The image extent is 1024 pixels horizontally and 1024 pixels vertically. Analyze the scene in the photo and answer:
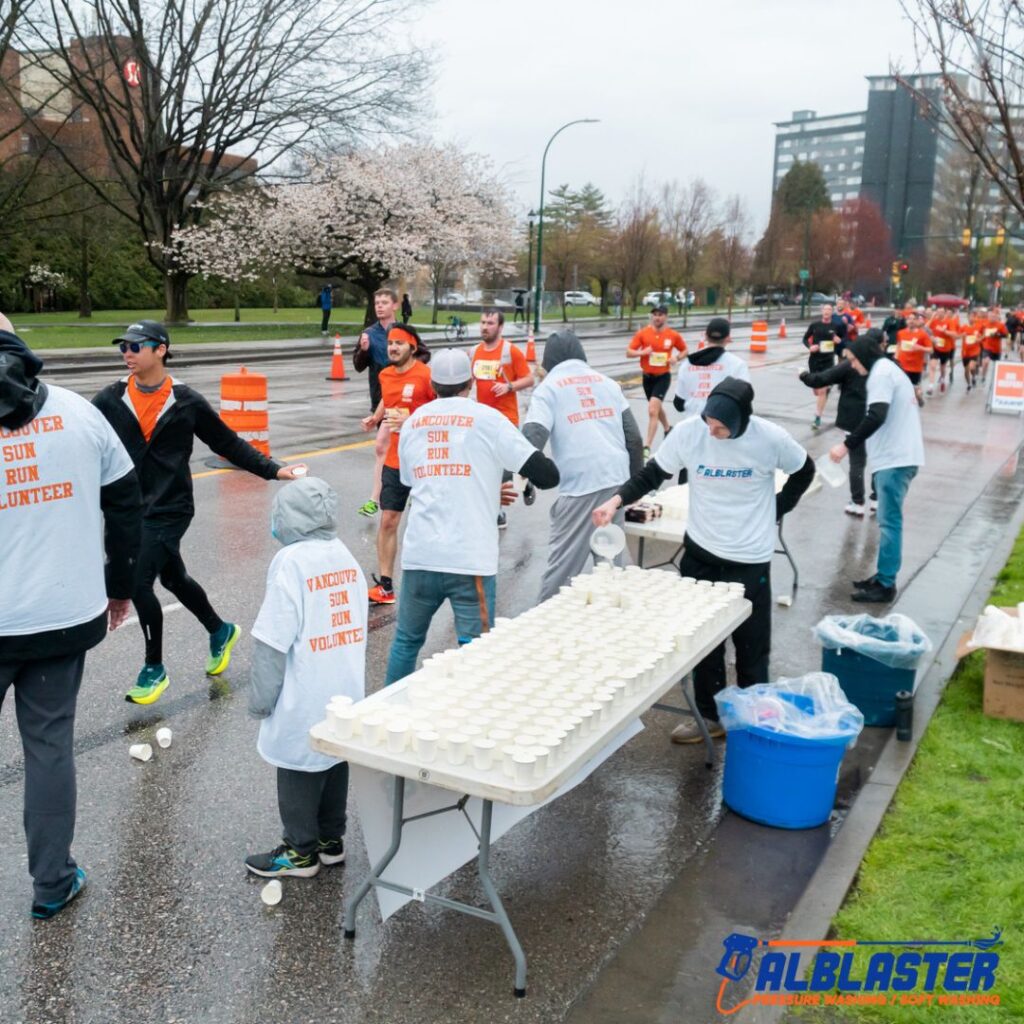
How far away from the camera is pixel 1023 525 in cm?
1117

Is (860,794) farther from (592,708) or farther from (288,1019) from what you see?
(288,1019)

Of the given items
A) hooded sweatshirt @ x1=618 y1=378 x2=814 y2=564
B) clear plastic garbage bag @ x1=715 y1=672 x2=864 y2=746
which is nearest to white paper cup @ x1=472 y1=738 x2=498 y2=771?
clear plastic garbage bag @ x1=715 y1=672 x2=864 y2=746

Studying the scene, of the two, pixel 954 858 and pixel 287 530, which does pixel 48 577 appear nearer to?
pixel 287 530

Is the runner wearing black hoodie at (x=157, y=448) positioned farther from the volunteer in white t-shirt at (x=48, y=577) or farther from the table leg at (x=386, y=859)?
the table leg at (x=386, y=859)

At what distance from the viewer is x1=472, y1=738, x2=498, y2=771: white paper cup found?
3.39 m

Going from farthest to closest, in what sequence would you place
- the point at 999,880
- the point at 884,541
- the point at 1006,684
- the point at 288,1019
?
the point at 884,541
the point at 1006,684
the point at 999,880
the point at 288,1019

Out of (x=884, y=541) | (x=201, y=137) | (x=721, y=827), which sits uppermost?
(x=201, y=137)

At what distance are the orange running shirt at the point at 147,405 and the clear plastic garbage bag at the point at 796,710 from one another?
10.4ft

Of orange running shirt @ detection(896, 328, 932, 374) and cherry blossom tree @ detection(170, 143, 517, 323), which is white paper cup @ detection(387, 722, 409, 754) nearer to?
orange running shirt @ detection(896, 328, 932, 374)

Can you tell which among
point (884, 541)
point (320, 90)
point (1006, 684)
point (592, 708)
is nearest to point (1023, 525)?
point (884, 541)

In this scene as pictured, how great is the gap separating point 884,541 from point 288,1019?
621 centimetres

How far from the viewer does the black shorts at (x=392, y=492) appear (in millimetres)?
7523

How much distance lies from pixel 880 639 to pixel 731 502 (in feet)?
4.24

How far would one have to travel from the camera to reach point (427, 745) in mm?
3441
